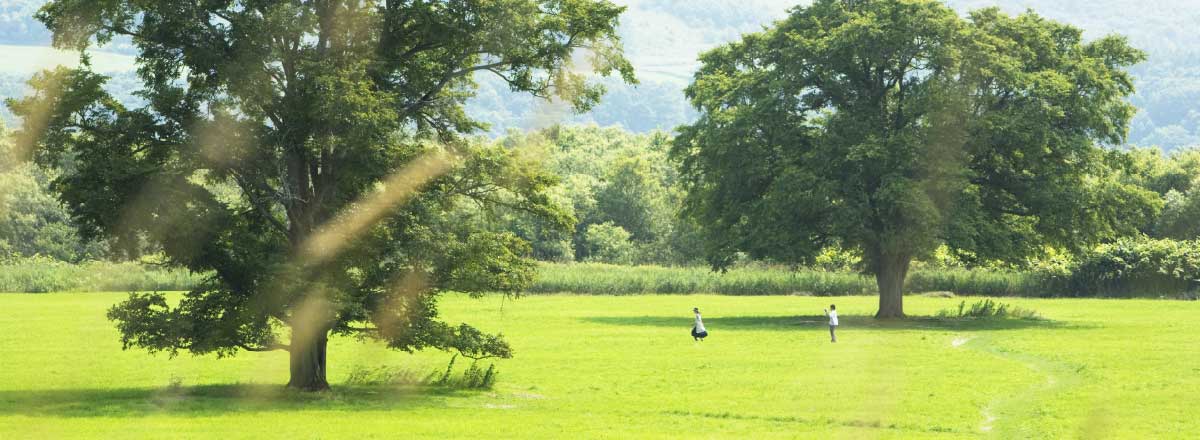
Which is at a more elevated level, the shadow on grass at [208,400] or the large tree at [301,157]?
the large tree at [301,157]

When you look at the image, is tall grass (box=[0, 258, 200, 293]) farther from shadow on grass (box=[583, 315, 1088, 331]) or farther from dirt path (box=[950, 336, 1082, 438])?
dirt path (box=[950, 336, 1082, 438])

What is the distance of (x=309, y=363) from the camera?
31250mm

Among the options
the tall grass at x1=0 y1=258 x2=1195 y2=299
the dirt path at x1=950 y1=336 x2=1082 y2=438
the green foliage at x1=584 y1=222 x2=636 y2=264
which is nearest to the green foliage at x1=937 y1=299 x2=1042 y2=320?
the dirt path at x1=950 y1=336 x2=1082 y2=438

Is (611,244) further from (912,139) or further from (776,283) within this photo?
(912,139)

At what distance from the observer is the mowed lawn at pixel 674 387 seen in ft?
82.6

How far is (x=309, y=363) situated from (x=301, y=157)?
4.54 m

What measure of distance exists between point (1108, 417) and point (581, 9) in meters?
14.1

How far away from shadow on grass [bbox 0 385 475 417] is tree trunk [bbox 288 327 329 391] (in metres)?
0.34

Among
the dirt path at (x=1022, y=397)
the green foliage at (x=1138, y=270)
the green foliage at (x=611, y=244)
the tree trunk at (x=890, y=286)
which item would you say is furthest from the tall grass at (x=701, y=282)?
the dirt path at (x=1022, y=397)

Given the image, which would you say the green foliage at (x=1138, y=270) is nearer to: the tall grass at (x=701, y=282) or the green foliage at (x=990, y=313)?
the tall grass at (x=701, y=282)

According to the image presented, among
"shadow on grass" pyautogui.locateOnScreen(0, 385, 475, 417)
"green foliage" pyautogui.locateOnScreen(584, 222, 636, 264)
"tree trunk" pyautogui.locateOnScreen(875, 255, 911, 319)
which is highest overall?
"green foliage" pyautogui.locateOnScreen(584, 222, 636, 264)

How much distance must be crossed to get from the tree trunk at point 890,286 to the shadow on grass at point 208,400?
32.5 meters

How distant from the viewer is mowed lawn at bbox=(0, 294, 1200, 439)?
2517 cm

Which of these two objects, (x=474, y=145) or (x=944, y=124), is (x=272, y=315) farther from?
(x=944, y=124)
